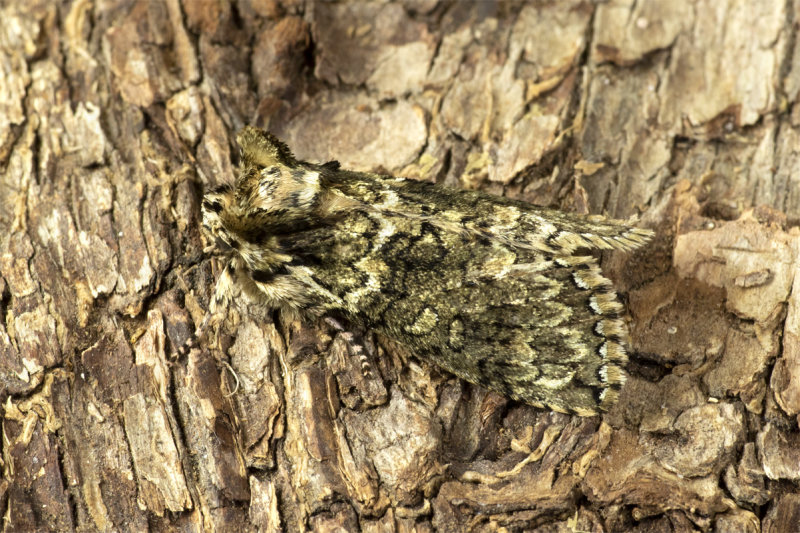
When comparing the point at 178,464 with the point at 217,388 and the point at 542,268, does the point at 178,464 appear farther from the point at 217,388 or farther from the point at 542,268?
the point at 542,268

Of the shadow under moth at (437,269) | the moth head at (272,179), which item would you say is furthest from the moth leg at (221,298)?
the moth head at (272,179)

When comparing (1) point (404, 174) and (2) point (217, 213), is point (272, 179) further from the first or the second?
(1) point (404, 174)

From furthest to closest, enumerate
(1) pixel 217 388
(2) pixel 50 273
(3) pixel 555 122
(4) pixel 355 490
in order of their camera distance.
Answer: (3) pixel 555 122 < (2) pixel 50 273 < (1) pixel 217 388 < (4) pixel 355 490

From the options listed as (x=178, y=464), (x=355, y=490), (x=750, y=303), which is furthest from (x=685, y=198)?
(x=178, y=464)

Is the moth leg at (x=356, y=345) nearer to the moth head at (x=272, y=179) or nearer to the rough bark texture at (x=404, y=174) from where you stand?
the rough bark texture at (x=404, y=174)

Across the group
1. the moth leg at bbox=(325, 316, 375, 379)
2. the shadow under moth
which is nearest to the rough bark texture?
the moth leg at bbox=(325, 316, 375, 379)

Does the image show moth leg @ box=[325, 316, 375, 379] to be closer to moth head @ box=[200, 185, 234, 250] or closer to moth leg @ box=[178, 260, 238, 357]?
moth leg @ box=[178, 260, 238, 357]
